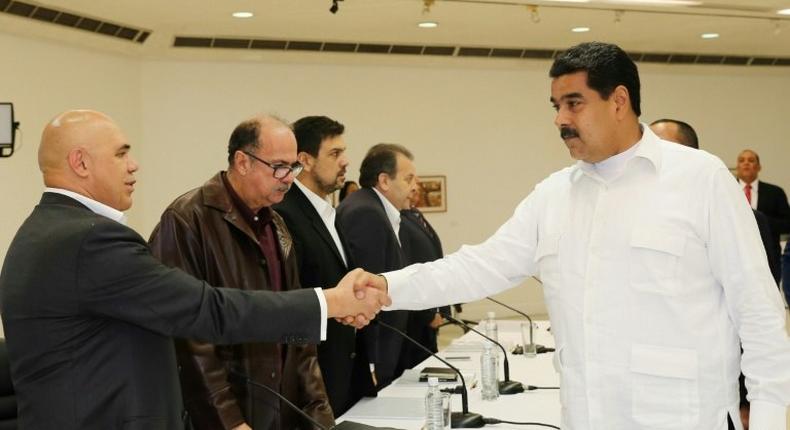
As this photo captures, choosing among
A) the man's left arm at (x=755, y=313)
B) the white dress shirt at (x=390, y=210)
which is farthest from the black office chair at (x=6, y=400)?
the white dress shirt at (x=390, y=210)

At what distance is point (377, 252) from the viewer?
5.13 m

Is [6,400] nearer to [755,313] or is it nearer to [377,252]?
[377,252]

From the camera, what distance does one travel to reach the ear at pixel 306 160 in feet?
14.2

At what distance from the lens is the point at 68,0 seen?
841 cm

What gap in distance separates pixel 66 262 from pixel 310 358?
3.84ft

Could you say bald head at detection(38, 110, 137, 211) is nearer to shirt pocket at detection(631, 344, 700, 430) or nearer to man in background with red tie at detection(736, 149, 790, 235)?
shirt pocket at detection(631, 344, 700, 430)

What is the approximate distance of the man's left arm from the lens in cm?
233

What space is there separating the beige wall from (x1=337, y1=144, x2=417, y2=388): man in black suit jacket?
169 inches

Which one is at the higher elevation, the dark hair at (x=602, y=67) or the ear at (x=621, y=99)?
the dark hair at (x=602, y=67)

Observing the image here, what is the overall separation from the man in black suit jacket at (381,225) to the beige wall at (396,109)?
4.30 meters

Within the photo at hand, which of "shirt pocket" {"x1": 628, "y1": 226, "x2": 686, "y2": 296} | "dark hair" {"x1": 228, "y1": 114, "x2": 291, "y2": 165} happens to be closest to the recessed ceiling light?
"dark hair" {"x1": 228, "y1": 114, "x2": 291, "y2": 165}

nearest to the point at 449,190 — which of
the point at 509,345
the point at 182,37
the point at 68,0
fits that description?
the point at 182,37

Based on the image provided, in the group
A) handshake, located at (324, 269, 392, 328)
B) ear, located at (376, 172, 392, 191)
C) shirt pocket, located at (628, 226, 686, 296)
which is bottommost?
handshake, located at (324, 269, 392, 328)

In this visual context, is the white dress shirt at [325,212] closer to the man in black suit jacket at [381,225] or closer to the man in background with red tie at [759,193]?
the man in black suit jacket at [381,225]
